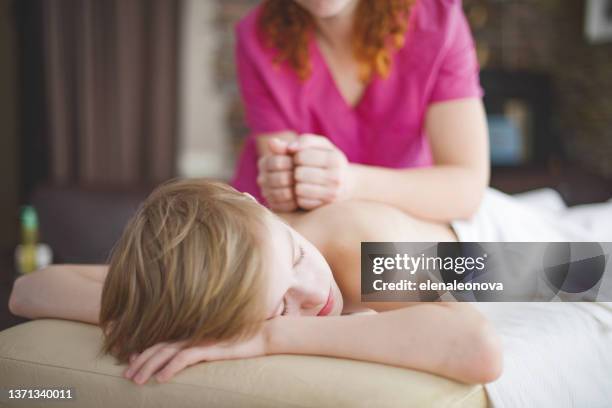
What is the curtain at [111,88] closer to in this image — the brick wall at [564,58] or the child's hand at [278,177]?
the child's hand at [278,177]

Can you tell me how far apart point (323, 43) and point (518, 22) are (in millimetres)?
3259

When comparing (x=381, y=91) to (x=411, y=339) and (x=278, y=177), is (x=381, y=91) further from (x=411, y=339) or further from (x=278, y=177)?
(x=411, y=339)

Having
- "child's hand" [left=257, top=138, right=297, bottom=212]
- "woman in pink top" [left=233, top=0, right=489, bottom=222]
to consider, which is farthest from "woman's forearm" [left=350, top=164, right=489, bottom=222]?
"child's hand" [left=257, top=138, right=297, bottom=212]

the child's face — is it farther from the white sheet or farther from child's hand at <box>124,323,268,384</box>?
the white sheet

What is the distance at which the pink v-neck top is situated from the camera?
4.09ft

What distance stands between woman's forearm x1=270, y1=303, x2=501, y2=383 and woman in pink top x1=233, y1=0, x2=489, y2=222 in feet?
0.97

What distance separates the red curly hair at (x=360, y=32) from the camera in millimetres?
1252

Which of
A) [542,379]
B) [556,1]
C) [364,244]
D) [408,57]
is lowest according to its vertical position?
[542,379]

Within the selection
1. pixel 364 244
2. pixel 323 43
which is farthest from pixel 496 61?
pixel 364 244

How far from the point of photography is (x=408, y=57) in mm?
1272

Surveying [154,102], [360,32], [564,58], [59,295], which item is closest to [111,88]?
[154,102]

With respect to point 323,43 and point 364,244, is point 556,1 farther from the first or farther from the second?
point 364,244

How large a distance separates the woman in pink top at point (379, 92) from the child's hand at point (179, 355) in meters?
0.30

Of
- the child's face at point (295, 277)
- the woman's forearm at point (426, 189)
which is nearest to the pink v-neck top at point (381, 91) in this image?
the woman's forearm at point (426, 189)
